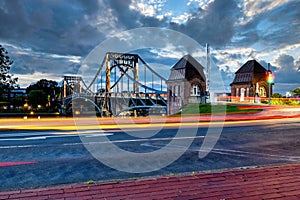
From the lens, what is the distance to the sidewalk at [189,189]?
3.05 metres

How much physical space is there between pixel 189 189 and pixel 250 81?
4674cm

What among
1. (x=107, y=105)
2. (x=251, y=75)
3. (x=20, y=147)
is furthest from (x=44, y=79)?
(x=20, y=147)

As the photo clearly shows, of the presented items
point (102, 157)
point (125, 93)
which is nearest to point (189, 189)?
point (102, 157)

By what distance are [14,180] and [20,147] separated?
131 inches

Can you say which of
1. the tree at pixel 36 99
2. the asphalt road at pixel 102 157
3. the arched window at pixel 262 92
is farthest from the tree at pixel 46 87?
the asphalt road at pixel 102 157

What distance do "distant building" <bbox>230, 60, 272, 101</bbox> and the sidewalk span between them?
139ft

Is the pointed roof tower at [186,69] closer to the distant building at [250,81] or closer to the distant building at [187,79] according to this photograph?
the distant building at [187,79]

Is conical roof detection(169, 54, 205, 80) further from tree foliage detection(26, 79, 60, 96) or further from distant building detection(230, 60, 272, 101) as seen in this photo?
tree foliage detection(26, 79, 60, 96)

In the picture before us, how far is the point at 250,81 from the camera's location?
150 ft

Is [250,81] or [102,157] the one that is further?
[250,81]

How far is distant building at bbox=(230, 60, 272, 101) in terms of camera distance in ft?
148

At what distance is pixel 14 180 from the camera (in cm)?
403

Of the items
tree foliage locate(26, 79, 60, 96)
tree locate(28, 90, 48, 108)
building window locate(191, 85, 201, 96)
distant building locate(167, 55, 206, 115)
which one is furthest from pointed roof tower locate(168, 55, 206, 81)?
tree foliage locate(26, 79, 60, 96)

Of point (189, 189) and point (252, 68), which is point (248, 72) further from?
point (189, 189)
